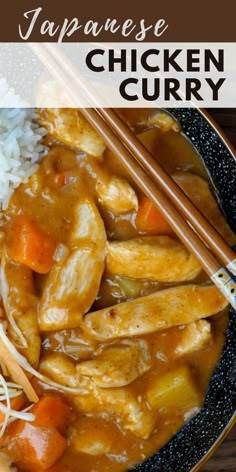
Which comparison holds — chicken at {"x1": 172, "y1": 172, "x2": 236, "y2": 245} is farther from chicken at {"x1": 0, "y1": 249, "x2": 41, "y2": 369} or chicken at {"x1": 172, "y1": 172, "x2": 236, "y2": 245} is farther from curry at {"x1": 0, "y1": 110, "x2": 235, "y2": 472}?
chicken at {"x1": 0, "y1": 249, "x2": 41, "y2": 369}

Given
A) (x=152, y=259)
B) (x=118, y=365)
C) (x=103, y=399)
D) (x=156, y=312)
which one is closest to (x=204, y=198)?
(x=152, y=259)

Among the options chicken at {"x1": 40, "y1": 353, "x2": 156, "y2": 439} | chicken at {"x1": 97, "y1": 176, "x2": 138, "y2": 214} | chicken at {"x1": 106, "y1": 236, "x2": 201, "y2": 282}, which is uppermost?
chicken at {"x1": 97, "y1": 176, "x2": 138, "y2": 214}

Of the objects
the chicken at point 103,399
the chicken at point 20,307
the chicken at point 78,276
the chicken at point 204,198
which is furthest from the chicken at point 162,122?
the chicken at point 103,399

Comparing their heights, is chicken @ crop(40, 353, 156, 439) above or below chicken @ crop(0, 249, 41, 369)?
below

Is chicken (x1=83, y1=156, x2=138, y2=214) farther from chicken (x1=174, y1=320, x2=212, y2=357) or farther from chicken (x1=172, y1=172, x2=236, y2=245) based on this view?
chicken (x1=174, y1=320, x2=212, y2=357)

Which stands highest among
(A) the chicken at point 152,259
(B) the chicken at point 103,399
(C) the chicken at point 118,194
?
(C) the chicken at point 118,194

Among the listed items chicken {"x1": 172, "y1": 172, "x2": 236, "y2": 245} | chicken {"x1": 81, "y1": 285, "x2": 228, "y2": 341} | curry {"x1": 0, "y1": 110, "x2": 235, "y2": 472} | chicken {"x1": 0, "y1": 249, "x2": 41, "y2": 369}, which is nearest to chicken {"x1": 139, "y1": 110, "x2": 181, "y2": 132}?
curry {"x1": 0, "y1": 110, "x2": 235, "y2": 472}

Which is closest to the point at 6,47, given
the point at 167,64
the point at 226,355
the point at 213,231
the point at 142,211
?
the point at 167,64

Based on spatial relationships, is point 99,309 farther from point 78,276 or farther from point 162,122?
point 162,122

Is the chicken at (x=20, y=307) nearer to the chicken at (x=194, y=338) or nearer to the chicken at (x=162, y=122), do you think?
the chicken at (x=194, y=338)
